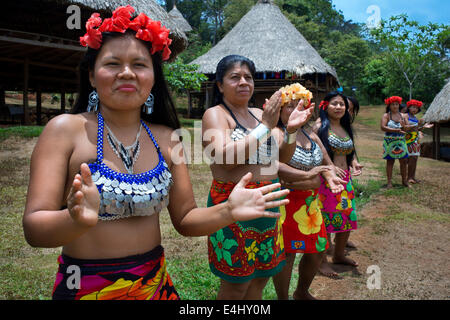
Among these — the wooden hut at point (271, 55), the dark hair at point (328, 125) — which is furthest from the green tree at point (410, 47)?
the dark hair at point (328, 125)

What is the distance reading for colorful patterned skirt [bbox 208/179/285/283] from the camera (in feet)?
7.04

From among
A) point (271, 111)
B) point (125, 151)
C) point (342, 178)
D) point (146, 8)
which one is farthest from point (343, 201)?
point (146, 8)

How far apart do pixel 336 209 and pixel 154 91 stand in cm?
249

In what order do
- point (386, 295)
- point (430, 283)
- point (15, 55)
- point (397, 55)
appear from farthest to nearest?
point (397, 55)
point (15, 55)
point (430, 283)
point (386, 295)

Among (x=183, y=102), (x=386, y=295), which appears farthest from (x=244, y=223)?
(x=183, y=102)

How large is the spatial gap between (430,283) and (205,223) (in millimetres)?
2983

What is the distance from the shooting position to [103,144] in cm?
142

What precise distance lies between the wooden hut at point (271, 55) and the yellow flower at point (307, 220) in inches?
603

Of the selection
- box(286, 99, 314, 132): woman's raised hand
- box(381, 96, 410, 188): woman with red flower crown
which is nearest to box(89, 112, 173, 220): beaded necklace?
box(286, 99, 314, 132): woman's raised hand

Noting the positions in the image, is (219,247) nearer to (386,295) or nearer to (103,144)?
(103,144)

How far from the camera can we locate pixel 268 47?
60.4 feet

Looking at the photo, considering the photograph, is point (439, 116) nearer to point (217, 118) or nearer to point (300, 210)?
point (300, 210)

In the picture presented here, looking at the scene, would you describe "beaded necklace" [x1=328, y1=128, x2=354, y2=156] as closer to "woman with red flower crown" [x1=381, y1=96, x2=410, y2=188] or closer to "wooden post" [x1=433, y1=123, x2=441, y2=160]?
"woman with red flower crown" [x1=381, y1=96, x2=410, y2=188]

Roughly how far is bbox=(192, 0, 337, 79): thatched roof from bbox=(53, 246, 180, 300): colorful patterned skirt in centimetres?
1691
